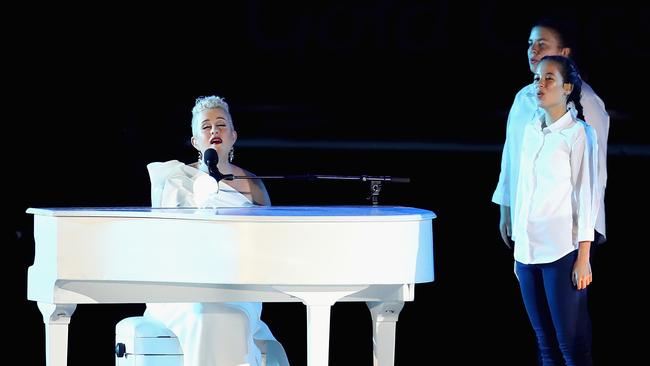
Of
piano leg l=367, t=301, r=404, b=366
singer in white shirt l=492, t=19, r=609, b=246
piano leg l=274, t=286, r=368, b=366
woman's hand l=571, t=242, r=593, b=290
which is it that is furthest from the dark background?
piano leg l=274, t=286, r=368, b=366

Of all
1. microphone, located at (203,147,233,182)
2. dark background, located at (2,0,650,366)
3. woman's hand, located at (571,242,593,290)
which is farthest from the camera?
dark background, located at (2,0,650,366)

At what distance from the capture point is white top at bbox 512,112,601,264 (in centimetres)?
466

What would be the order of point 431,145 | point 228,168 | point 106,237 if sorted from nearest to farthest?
point 106,237
point 228,168
point 431,145

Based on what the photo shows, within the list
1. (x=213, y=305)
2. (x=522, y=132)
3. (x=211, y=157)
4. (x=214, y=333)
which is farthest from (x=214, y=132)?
(x=522, y=132)

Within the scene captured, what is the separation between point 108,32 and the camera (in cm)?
638

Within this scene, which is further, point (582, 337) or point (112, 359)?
point (112, 359)

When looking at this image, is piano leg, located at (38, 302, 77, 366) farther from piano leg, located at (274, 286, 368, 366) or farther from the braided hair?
the braided hair

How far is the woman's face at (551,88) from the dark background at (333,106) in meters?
1.45

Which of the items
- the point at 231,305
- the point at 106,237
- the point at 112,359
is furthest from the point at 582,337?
the point at 112,359

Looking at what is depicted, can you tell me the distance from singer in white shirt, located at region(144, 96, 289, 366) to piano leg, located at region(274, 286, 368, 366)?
1.45 feet

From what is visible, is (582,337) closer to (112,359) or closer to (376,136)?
(376,136)

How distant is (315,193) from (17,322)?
63.6 inches

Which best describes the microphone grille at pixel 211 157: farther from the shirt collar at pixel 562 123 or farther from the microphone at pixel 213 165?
the shirt collar at pixel 562 123

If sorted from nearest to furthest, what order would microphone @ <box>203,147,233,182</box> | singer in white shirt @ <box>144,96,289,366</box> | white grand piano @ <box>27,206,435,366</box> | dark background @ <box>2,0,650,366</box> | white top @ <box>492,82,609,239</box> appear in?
white grand piano @ <box>27,206,435,366</box> → singer in white shirt @ <box>144,96,289,366</box> → microphone @ <box>203,147,233,182</box> → white top @ <box>492,82,609,239</box> → dark background @ <box>2,0,650,366</box>
